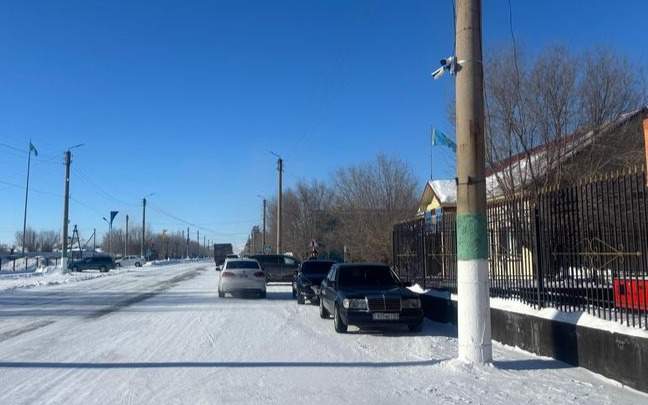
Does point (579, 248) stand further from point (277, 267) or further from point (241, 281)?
point (277, 267)

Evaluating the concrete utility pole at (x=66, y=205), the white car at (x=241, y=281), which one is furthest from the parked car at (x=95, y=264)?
the white car at (x=241, y=281)

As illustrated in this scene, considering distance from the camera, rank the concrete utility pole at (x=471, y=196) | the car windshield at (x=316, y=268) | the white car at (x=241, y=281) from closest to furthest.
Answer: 1. the concrete utility pole at (x=471, y=196)
2. the car windshield at (x=316, y=268)
3. the white car at (x=241, y=281)

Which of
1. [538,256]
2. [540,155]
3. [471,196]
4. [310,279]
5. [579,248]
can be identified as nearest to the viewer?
[471,196]

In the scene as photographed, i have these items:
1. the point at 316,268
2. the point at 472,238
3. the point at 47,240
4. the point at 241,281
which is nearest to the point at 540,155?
the point at 316,268

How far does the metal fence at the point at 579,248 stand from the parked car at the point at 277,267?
2061cm

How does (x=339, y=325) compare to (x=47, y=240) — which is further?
(x=47, y=240)

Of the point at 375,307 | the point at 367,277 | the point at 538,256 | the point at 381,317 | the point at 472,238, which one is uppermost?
the point at 472,238

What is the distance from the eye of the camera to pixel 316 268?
22.5 meters

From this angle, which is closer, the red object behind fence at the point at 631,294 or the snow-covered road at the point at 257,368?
the snow-covered road at the point at 257,368

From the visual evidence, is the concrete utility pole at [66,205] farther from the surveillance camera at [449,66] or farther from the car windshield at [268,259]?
the surveillance camera at [449,66]

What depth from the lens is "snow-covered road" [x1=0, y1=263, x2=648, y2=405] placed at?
7.61 m

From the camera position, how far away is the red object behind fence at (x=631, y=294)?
8.55 meters

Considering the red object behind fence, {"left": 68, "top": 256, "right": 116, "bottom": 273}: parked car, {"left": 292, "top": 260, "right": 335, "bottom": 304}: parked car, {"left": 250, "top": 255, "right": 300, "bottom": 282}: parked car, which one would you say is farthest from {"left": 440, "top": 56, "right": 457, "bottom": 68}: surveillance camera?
{"left": 68, "top": 256, "right": 116, "bottom": 273}: parked car

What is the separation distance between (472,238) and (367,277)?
222 inches
